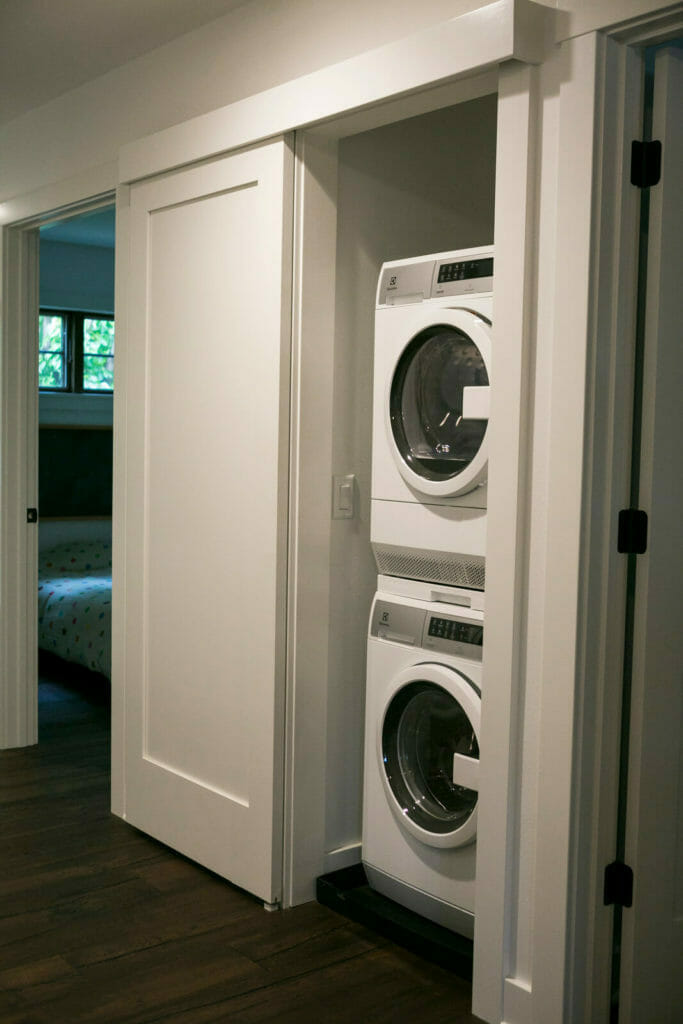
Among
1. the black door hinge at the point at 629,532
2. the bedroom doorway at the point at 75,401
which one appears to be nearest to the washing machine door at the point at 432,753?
the black door hinge at the point at 629,532

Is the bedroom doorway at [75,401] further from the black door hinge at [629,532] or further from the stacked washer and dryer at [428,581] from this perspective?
the black door hinge at [629,532]

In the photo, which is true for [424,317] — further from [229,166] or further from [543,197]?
[229,166]

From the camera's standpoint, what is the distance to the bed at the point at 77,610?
535 cm

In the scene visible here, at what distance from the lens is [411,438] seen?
2803 mm

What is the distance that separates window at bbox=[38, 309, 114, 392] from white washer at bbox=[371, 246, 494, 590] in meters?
4.79

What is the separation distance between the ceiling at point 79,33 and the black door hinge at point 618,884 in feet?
8.32

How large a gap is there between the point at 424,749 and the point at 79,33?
2.49 m

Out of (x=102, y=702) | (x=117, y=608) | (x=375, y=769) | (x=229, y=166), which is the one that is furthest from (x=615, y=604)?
(x=102, y=702)

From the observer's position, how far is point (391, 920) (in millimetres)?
2787

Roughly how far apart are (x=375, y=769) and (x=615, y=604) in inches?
39.0

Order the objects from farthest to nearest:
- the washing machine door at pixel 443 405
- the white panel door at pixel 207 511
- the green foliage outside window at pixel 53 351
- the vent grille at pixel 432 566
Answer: the green foliage outside window at pixel 53 351, the white panel door at pixel 207 511, the vent grille at pixel 432 566, the washing machine door at pixel 443 405

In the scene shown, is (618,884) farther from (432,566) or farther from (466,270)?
(466,270)

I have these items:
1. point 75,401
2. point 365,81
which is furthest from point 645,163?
point 75,401

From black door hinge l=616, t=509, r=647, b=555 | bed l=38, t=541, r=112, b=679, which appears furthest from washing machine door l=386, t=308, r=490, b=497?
bed l=38, t=541, r=112, b=679
